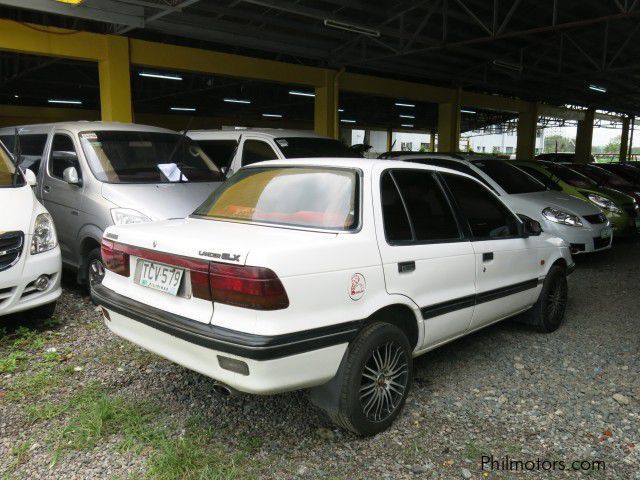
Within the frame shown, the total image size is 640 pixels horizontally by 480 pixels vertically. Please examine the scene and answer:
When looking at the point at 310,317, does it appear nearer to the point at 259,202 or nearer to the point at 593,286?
the point at 259,202

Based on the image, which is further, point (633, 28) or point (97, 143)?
point (633, 28)

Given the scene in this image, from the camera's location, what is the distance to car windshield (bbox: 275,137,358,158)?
6.88 m

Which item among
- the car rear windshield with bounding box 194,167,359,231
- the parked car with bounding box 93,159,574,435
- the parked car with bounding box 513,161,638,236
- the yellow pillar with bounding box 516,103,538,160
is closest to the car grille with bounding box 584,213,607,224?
the parked car with bounding box 513,161,638,236

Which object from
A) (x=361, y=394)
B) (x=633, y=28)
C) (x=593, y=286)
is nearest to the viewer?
(x=361, y=394)

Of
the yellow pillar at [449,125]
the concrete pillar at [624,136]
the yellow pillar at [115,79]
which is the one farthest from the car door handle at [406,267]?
the concrete pillar at [624,136]

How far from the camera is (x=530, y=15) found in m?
11.8

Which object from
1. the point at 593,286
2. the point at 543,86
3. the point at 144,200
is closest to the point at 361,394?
the point at 144,200

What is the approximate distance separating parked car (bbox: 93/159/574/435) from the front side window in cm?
2

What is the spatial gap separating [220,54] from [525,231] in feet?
30.7

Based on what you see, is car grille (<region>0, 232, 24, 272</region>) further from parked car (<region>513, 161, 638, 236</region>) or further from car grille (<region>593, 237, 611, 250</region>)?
parked car (<region>513, 161, 638, 236</region>)

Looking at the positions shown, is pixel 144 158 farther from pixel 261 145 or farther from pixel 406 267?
pixel 406 267

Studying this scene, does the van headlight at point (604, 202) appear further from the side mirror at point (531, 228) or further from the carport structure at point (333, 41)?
the side mirror at point (531, 228)

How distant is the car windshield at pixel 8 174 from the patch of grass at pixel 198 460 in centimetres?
300

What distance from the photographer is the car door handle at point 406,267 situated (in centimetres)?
292
